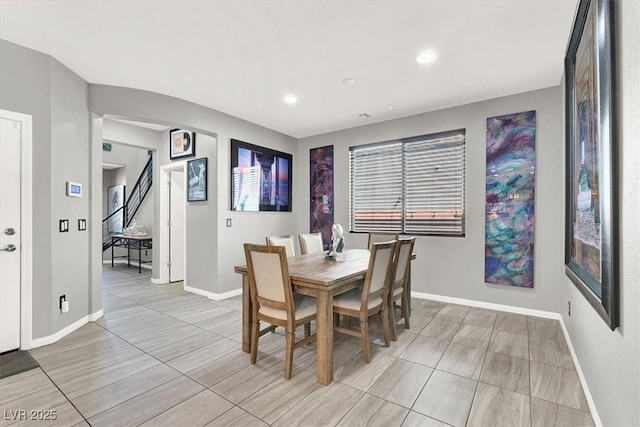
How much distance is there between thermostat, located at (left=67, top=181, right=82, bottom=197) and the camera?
3.04 meters

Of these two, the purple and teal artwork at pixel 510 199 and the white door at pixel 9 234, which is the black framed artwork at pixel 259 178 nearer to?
the white door at pixel 9 234

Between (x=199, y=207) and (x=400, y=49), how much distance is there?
3541mm

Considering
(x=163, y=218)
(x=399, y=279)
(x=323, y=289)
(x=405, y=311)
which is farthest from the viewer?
(x=163, y=218)

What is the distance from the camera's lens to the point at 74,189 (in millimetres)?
3119

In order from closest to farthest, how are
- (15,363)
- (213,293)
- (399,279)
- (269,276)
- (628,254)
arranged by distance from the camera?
1. (628,254)
2. (269,276)
3. (15,363)
4. (399,279)
5. (213,293)

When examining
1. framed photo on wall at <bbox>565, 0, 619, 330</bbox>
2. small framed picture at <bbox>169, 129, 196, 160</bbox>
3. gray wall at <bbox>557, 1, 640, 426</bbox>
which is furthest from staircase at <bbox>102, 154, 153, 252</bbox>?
gray wall at <bbox>557, 1, 640, 426</bbox>

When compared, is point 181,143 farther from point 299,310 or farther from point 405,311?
point 405,311

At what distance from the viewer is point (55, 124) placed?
2.88m

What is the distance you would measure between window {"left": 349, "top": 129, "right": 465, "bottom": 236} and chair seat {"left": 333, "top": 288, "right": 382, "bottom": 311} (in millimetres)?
2027

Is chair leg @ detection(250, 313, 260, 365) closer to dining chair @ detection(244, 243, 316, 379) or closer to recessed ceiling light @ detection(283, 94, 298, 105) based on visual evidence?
dining chair @ detection(244, 243, 316, 379)

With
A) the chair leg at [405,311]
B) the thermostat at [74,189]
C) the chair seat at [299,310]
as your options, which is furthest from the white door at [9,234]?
the chair leg at [405,311]

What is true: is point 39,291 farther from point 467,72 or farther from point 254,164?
point 467,72

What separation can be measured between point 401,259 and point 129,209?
24.9 ft

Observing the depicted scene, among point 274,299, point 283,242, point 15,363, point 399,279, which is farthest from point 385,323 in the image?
point 15,363
